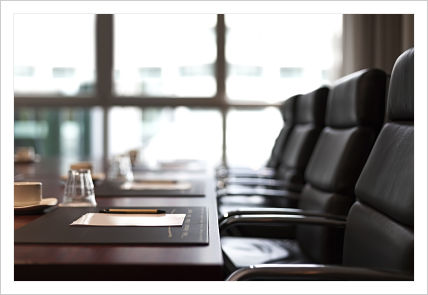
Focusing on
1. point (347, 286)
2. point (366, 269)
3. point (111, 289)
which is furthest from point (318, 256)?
point (111, 289)

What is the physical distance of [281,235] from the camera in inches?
76.8

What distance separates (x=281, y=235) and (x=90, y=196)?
1.01 m

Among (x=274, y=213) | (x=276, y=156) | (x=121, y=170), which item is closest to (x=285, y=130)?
(x=276, y=156)

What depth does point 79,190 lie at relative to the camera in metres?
1.12

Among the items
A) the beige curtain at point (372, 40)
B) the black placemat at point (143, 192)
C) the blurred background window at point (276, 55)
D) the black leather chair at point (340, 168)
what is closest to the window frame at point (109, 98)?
the blurred background window at point (276, 55)

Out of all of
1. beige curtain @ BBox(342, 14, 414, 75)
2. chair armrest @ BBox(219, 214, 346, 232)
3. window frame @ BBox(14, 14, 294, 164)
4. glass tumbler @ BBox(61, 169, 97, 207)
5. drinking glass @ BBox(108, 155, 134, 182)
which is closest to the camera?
glass tumbler @ BBox(61, 169, 97, 207)

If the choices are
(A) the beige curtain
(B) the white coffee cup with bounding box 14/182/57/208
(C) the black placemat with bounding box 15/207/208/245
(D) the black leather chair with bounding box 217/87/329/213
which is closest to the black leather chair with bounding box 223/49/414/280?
(C) the black placemat with bounding box 15/207/208/245

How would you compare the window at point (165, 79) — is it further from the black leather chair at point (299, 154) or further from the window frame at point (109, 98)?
the black leather chair at point (299, 154)

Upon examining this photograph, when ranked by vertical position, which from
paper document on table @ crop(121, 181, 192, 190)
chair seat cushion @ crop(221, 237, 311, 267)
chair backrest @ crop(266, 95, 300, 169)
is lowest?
chair seat cushion @ crop(221, 237, 311, 267)

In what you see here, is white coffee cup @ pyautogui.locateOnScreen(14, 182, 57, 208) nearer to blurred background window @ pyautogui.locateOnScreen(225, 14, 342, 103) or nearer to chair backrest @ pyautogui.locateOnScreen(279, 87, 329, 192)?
chair backrest @ pyautogui.locateOnScreen(279, 87, 329, 192)

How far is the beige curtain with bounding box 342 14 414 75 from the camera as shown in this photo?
16.0 feet

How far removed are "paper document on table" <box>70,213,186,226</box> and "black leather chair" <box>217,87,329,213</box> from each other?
3.60 feet

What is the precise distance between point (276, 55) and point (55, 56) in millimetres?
2447

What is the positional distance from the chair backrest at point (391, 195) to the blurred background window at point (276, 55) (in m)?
4.25
